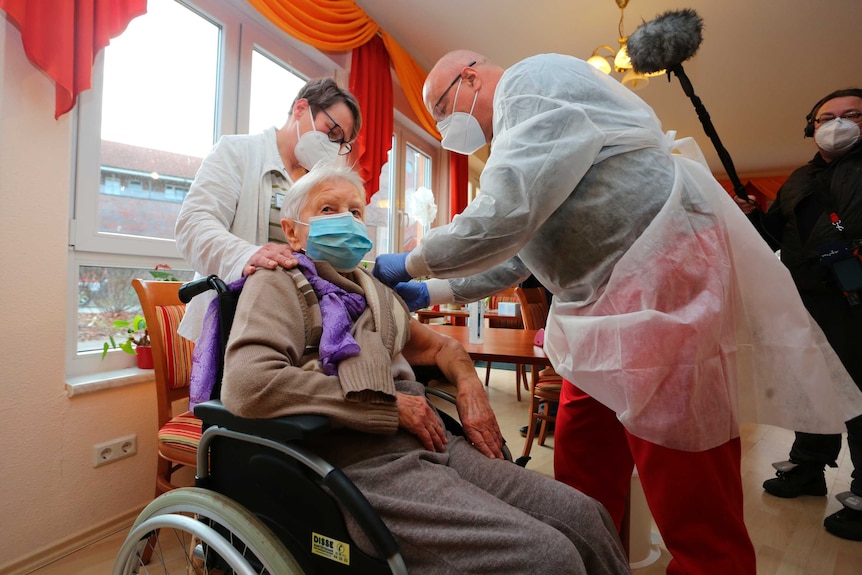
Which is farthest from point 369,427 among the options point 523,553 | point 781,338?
point 781,338

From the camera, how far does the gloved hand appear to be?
1244mm

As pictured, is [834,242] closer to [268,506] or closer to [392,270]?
[392,270]

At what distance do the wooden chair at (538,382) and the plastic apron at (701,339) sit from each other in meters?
0.94

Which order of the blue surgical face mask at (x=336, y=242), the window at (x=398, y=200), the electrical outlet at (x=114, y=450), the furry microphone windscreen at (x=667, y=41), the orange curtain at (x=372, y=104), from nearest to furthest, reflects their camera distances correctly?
the blue surgical face mask at (x=336, y=242), the furry microphone windscreen at (x=667, y=41), the electrical outlet at (x=114, y=450), the orange curtain at (x=372, y=104), the window at (x=398, y=200)

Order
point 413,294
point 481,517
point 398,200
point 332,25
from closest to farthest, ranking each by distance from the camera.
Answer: point 481,517
point 413,294
point 332,25
point 398,200

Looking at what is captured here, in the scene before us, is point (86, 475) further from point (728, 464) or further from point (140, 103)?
point (728, 464)

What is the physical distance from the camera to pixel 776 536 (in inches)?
75.0

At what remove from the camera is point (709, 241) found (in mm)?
974

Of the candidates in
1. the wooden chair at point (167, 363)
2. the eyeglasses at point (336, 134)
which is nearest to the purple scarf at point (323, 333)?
the wooden chair at point (167, 363)

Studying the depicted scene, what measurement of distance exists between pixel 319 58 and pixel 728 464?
11.9 feet

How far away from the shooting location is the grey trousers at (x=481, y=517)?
710mm

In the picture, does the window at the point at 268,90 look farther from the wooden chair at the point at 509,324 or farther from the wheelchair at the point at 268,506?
the wheelchair at the point at 268,506

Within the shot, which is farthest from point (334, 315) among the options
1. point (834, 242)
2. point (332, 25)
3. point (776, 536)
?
point (332, 25)

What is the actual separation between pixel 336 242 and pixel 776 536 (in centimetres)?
221
